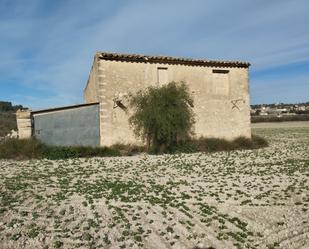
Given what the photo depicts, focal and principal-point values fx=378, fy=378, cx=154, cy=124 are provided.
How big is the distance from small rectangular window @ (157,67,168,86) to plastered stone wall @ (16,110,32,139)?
699 cm

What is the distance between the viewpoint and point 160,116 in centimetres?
1880

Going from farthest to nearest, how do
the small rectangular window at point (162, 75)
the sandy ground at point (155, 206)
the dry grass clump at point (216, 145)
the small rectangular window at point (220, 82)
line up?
the small rectangular window at point (220, 82)
the small rectangular window at point (162, 75)
the dry grass clump at point (216, 145)
the sandy ground at point (155, 206)

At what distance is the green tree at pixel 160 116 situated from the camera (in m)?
18.9

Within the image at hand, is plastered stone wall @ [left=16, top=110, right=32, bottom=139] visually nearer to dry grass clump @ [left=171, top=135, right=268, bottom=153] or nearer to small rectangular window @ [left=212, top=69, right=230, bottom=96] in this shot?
dry grass clump @ [left=171, top=135, right=268, bottom=153]

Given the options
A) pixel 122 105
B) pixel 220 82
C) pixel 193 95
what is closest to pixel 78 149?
pixel 122 105

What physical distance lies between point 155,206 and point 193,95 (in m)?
12.8

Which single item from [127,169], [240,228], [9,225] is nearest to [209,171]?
[127,169]

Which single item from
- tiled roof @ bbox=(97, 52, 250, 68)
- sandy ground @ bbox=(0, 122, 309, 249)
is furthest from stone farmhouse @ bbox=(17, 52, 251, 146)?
sandy ground @ bbox=(0, 122, 309, 249)

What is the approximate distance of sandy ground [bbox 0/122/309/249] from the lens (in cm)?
684

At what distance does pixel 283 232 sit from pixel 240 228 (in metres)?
0.81

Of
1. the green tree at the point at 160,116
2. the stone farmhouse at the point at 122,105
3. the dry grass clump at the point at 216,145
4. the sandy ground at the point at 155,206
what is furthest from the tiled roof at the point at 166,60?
the sandy ground at the point at 155,206

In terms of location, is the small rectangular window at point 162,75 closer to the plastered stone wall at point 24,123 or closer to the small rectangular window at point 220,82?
the small rectangular window at point 220,82

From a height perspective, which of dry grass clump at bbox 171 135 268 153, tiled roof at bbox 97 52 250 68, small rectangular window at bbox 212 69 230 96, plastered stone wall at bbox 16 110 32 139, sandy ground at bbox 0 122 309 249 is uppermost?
tiled roof at bbox 97 52 250 68

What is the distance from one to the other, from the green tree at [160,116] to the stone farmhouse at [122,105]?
522 millimetres
